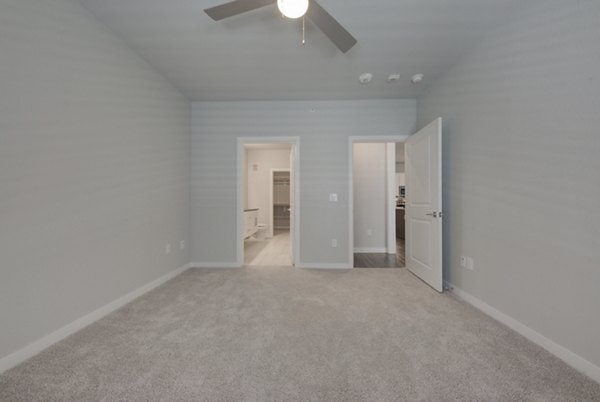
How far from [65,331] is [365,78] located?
12.0ft

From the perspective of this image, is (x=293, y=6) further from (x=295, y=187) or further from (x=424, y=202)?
(x=424, y=202)

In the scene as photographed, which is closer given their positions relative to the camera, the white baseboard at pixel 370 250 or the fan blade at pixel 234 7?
the fan blade at pixel 234 7

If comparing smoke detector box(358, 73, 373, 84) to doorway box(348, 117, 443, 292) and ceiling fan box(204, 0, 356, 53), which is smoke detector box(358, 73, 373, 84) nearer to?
doorway box(348, 117, 443, 292)

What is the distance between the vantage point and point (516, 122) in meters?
1.76

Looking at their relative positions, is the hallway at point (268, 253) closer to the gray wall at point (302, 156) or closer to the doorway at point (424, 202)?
the gray wall at point (302, 156)

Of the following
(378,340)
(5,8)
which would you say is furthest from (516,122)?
(5,8)

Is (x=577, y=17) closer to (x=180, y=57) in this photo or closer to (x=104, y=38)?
(x=180, y=57)

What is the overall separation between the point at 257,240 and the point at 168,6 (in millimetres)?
4763

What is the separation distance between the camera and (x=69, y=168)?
1.71m

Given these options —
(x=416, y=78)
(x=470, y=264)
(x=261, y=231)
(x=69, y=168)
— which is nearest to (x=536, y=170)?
(x=470, y=264)

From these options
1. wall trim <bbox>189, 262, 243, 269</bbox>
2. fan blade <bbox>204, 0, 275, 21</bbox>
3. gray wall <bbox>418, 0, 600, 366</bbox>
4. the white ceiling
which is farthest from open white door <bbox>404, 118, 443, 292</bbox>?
wall trim <bbox>189, 262, 243, 269</bbox>

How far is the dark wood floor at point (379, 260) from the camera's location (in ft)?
11.4

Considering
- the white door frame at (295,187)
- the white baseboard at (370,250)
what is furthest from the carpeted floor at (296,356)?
the white baseboard at (370,250)

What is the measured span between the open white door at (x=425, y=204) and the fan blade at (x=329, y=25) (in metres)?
1.35
